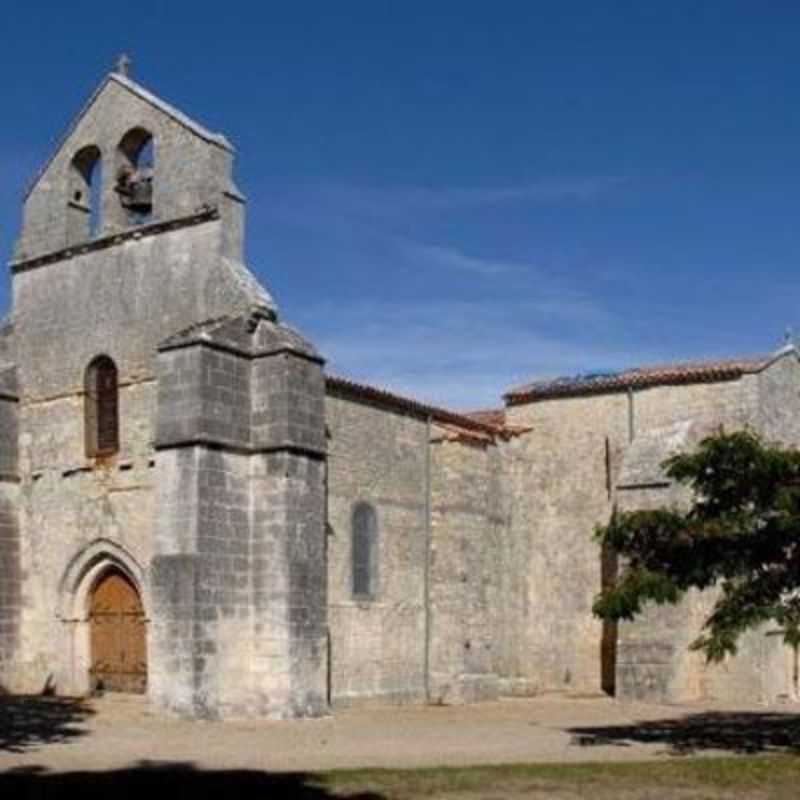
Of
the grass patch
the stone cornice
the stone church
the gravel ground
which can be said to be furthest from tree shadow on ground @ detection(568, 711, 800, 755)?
the stone cornice

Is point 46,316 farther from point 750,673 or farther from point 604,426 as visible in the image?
point 750,673

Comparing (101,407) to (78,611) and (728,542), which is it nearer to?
(78,611)

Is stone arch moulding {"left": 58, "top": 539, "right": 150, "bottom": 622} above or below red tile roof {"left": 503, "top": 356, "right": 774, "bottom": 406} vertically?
below

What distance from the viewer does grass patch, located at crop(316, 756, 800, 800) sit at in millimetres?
13500

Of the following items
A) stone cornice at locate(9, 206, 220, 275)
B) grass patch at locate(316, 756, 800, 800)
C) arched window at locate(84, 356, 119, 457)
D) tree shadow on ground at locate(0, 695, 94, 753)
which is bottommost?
tree shadow on ground at locate(0, 695, 94, 753)

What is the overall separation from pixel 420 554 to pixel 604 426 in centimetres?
568

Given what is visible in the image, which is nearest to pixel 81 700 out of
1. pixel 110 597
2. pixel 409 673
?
pixel 110 597

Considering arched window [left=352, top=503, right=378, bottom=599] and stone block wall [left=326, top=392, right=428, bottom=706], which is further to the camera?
arched window [left=352, top=503, right=378, bottom=599]

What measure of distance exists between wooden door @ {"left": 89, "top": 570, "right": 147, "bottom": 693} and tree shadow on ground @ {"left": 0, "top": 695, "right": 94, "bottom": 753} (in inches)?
40.8

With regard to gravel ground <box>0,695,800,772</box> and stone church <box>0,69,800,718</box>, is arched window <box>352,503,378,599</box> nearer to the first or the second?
stone church <box>0,69,800,718</box>

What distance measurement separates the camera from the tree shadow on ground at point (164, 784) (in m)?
13.1

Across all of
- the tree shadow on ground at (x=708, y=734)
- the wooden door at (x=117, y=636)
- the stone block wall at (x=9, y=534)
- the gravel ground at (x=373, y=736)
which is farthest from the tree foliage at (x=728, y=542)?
the stone block wall at (x=9, y=534)

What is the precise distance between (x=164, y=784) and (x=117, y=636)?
11.4 metres

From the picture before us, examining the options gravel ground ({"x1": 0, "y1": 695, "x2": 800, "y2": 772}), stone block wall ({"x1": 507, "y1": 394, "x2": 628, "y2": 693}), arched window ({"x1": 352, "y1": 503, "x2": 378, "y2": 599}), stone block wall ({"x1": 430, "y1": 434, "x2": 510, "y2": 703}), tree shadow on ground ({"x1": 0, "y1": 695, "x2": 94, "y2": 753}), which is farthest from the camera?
stone block wall ({"x1": 507, "y1": 394, "x2": 628, "y2": 693})
